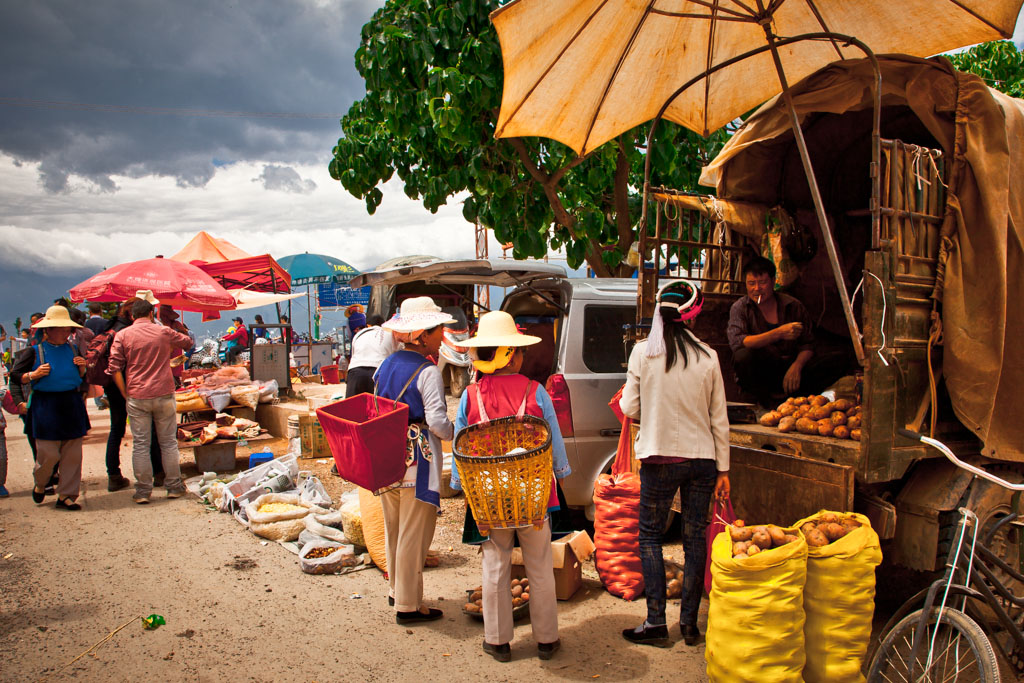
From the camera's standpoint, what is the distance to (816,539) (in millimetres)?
3209

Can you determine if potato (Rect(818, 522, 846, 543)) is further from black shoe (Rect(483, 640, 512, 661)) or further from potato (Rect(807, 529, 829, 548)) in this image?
black shoe (Rect(483, 640, 512, 661))

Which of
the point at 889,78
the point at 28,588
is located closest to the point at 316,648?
the point at 28,588

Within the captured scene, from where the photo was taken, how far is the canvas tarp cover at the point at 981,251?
382 cm

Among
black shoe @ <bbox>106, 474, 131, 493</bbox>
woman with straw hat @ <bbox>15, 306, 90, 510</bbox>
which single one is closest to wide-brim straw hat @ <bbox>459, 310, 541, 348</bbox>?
woman with straw hat @ <bbox>15, 306, 90, 510</bbox>

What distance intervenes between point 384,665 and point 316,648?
0.50 meters

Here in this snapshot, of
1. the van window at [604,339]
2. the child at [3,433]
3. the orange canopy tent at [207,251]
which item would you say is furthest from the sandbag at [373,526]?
the orange canopy tent at [207,251]

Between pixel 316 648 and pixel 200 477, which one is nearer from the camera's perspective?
pixel 316 648

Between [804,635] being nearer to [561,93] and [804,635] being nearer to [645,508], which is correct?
[645,508]

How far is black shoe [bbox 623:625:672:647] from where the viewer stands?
12.7 ft

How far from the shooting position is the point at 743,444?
14.0 ft

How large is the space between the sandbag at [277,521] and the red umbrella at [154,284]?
5263mm

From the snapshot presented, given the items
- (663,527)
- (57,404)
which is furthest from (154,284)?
(663,527)

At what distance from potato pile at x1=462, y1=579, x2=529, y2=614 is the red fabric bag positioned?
1025 millimetres

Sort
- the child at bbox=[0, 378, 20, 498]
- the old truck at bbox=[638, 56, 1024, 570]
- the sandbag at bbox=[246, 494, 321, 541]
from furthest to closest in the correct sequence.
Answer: the child at bbox=[0, 378, 20, 498] → the sandbag at bbox=[246, 494, 321, 541] → the old truck at bbox=[638, 56, 1024, 570]
